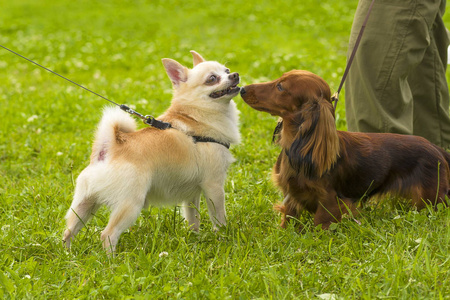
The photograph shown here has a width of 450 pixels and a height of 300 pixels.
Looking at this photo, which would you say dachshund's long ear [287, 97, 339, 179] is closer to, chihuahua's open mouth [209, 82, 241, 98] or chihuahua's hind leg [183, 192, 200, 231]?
chihuahua's open mouth [209, 82, 241, 98]

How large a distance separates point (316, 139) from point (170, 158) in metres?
0.94

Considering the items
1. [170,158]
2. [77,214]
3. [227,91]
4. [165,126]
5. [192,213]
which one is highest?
[227,91]

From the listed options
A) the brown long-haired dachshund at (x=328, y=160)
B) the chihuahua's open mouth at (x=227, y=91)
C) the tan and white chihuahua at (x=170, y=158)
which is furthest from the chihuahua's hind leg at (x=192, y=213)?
the chihuahua's open mouth at (x=227, y=91)

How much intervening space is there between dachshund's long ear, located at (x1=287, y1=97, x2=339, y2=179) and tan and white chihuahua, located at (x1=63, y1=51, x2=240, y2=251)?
55 centimetres

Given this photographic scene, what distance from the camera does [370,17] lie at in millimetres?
4344

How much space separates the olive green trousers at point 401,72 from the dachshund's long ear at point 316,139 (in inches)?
42.9

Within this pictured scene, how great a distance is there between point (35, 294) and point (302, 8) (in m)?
14.9

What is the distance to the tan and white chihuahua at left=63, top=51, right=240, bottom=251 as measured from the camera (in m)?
3.27

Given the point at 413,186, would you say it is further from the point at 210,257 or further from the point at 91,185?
the point at 91,185

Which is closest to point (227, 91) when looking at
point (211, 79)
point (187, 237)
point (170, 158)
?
point (211, 79)

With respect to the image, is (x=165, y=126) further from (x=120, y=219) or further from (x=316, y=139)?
(x=316, y=139)

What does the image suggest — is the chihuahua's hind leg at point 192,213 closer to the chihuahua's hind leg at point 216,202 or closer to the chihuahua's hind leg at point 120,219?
the chihuahua's hind leg at point 216,202

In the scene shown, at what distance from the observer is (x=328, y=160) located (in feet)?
11.3

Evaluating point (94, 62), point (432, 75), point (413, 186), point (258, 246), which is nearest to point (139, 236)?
point (258, 246)
